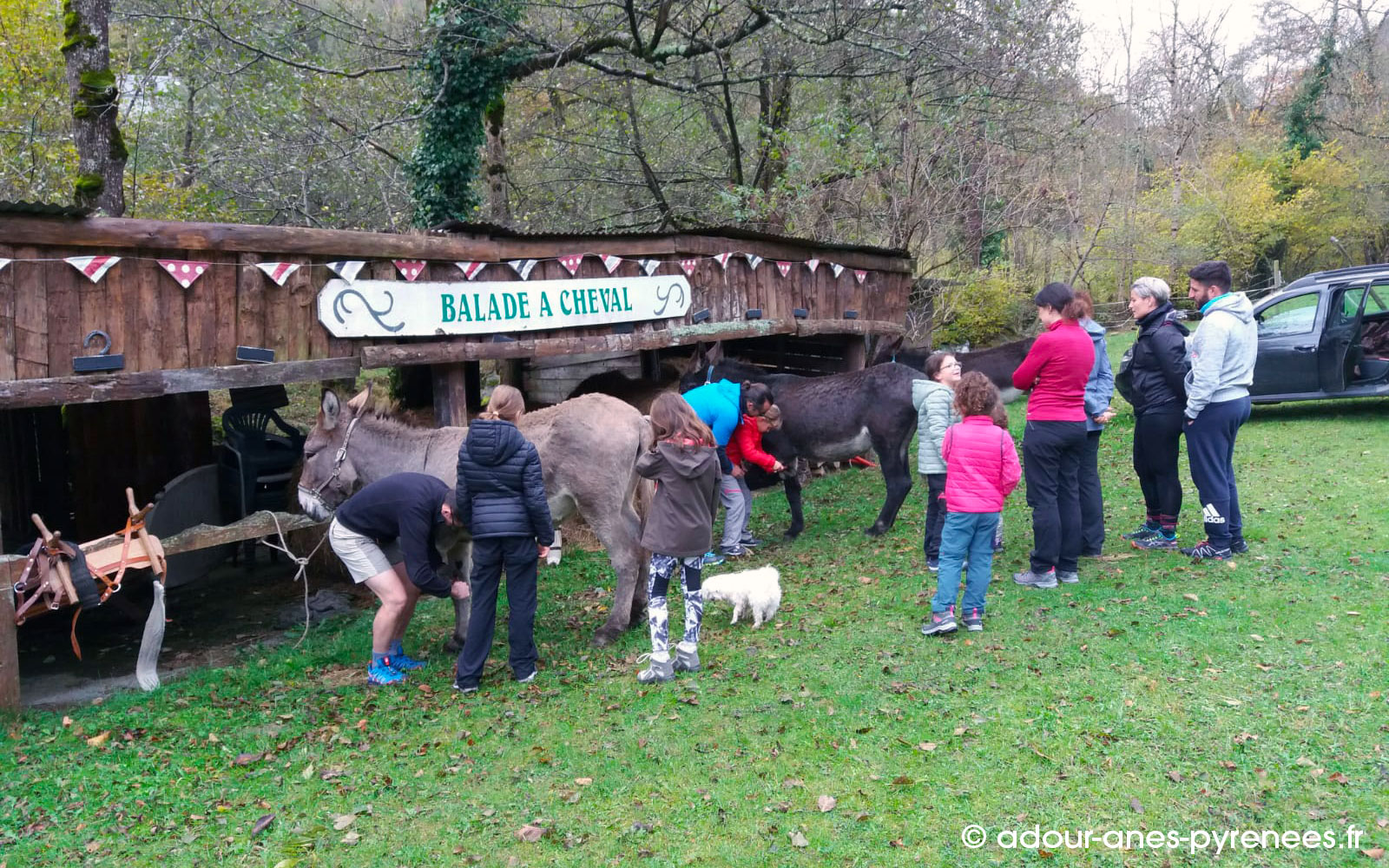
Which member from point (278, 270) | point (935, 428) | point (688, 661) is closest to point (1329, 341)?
point (935, 428)

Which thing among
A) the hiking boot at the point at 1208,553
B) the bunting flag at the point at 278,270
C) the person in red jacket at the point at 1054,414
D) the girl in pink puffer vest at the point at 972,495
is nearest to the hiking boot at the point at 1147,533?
the hiking boot at the point at 1208,553

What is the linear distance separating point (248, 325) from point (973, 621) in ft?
18.6

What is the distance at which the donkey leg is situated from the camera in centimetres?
875

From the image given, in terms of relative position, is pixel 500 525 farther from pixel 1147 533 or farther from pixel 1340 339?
pixel 1340 339

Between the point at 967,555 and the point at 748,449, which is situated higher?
the point at 748,449

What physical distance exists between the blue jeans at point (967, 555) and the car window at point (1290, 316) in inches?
380

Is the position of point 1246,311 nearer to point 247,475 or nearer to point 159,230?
point 159,230

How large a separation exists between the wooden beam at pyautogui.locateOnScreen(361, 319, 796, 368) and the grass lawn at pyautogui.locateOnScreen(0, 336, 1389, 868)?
2422mm

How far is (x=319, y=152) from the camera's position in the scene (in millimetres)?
14109

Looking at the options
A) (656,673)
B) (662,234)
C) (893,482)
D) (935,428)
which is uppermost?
(662,234)

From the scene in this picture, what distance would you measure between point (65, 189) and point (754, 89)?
11.9m

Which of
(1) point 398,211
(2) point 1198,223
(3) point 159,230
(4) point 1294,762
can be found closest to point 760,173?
(1) point 398,211

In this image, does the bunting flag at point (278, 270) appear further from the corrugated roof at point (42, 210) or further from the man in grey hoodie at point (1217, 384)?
the man in grey hoodie at point (1217, 384)

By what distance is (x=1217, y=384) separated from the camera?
643 cm
